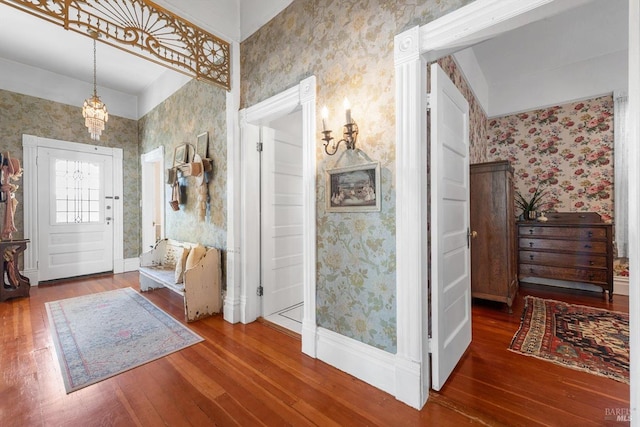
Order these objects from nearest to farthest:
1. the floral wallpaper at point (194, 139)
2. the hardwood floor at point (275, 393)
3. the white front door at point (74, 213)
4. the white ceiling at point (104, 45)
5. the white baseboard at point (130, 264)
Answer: the hardwood floor at point (275, 393)
the white ceiling at point (104, 45)
the floral wallpaper at point (194, 139)
the white front door at point (74, 213)
the white baseboard at point (130, 264)

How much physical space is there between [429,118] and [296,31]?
4.57 ft

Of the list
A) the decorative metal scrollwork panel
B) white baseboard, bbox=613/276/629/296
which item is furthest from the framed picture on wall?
white baseboard, bbox=613/276/629/296

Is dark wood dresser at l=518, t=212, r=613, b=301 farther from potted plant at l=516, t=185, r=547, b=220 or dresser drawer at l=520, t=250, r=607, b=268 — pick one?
potted plant at l=516, t=185, r=547, b=220

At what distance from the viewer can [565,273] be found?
11.4 feet

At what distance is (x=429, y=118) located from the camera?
172 cm

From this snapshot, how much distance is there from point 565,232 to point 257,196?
12.3 ft

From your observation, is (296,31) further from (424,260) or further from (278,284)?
(278,284)

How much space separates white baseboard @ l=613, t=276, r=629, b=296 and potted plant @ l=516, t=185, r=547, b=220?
1.15 m

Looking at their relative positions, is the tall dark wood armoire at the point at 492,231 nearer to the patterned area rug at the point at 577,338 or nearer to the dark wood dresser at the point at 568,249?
the patterned area rug at the point at 577,338

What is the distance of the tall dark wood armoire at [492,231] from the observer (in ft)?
9.30

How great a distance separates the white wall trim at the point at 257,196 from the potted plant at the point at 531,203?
344 centimetres

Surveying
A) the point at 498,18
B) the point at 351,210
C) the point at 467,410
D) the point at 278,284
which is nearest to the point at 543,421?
the point at 467,410

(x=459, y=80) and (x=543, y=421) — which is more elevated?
(x=459, y=80)

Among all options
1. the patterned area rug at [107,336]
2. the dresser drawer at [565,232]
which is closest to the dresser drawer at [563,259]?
the dresser drawer at [565,232]
